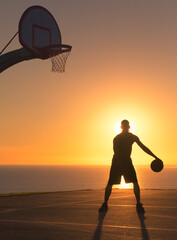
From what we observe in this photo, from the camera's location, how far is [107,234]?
6957 millimetres

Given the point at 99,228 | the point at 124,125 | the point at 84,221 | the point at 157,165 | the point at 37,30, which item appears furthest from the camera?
the point at 37,30

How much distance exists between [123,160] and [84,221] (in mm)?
2105

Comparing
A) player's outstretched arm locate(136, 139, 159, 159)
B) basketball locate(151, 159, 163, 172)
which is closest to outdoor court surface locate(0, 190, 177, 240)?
basketball locate(151, 159, 163, 172)

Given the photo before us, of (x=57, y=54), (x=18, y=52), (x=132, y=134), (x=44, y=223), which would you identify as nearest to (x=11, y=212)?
(x=44, y=223)

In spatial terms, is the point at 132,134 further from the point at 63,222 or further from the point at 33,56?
the point at 33,56

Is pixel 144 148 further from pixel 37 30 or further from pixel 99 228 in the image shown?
pixel 37 30

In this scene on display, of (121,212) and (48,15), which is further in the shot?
(48,15)

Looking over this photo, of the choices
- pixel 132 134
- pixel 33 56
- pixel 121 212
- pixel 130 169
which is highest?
pixel 33 56

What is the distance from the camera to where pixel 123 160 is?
391 inches

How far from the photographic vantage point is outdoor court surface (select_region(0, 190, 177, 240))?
686 centimetres

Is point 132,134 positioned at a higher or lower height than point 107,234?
higher

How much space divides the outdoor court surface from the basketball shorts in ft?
2.23

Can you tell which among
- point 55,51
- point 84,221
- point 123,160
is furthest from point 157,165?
point 55,51

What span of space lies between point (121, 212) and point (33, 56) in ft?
26.0
